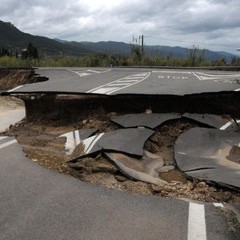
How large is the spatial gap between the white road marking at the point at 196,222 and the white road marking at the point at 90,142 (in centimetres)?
298

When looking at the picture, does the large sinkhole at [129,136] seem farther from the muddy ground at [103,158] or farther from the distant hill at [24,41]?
the distant hill at [24,41]

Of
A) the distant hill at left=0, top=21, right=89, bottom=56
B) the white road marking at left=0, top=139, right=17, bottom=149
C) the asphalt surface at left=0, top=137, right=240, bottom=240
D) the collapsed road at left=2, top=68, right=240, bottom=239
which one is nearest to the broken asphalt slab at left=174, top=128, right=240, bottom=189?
the collapsed road at left=2, top=68, right=240, bottom=239

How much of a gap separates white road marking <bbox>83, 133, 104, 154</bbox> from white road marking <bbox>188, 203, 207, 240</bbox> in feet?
9.78

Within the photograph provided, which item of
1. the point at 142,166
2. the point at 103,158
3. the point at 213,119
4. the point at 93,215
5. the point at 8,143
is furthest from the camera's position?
the point at 213,119

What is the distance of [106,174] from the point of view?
285 inches

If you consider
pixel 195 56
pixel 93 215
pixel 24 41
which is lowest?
pixel 24 41

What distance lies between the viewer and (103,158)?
7.87 m

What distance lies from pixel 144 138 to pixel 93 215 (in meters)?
3.53

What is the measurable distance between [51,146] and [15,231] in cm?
472


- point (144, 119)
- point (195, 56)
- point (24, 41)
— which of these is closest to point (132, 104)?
point (144, 119)

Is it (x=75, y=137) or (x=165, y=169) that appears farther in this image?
(x=75, y=137)

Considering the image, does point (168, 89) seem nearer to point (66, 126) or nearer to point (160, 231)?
point (66, 126)

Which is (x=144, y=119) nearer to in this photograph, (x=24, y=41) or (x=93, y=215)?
(x=93, y=215)

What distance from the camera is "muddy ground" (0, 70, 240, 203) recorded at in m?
6.31
